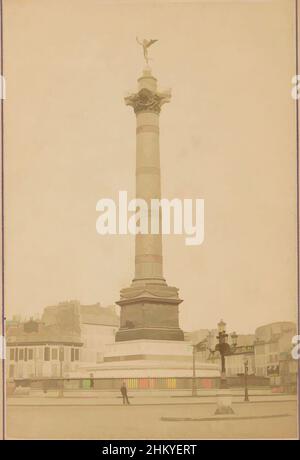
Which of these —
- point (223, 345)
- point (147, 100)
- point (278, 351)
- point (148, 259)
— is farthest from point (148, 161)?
point (278, 351)

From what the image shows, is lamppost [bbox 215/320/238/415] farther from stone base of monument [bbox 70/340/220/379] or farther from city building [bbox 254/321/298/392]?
city building [bbox 254/321/298/392]

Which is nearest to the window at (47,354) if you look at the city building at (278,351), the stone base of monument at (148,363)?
the stone base of monument at (148,363)

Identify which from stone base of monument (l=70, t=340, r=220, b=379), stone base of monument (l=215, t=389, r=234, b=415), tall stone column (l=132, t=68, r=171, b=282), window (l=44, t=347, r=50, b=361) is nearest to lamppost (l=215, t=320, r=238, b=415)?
stone base of monument (l=215, t=389, r=234, b=415)

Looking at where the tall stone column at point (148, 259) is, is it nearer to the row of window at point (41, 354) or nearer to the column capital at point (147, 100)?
the column capital at point (147, 100)

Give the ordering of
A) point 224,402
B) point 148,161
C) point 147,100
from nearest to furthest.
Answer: point 224,402 < point 147,100 < point 148,161

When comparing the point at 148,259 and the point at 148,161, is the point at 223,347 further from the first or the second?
the point at 148,161

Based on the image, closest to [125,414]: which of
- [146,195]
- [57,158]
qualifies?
[146,195]
